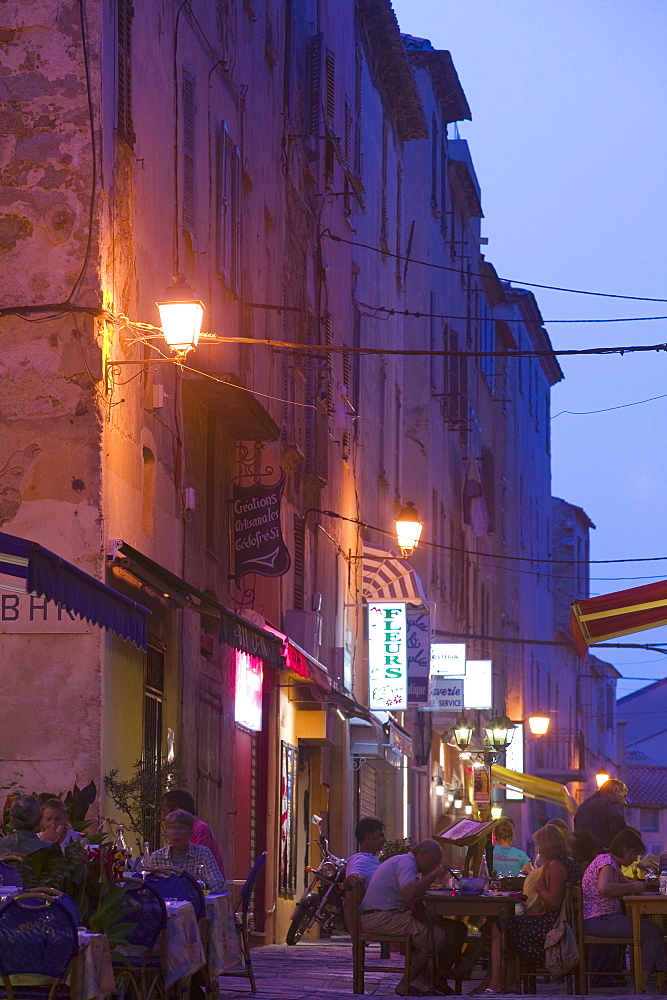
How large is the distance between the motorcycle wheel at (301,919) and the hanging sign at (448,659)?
15.5m

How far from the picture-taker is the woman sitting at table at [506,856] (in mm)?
18141

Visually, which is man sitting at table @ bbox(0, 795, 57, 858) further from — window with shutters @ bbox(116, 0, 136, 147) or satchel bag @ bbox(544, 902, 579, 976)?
window with shutters @ bbox(116, 0, 136, 147)

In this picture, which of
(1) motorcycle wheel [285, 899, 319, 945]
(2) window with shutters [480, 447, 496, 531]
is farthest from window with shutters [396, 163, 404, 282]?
(1) motorcycle wheel [285, 899, 319, 945]

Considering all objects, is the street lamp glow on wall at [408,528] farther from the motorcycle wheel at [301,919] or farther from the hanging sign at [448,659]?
the motorcycle wheel at [301,919]

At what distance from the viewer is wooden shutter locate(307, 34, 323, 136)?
25.8 m

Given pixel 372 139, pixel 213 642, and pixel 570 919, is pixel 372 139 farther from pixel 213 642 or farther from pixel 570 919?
pixel 570 919

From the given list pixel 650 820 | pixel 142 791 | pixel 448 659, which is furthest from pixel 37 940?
pixel 650 820

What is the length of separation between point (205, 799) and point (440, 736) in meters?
24.8

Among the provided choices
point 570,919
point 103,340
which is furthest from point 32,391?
point 570,919

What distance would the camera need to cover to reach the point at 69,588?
35.4 feet

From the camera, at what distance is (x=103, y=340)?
13.6 m

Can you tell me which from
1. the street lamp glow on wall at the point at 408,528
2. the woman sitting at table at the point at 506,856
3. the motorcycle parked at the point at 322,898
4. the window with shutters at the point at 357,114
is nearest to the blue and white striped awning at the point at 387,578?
the street lamp glow on wall at the point at 408,528

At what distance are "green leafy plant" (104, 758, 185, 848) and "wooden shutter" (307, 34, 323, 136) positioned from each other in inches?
535

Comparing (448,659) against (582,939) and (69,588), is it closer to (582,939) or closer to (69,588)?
(582,939)
